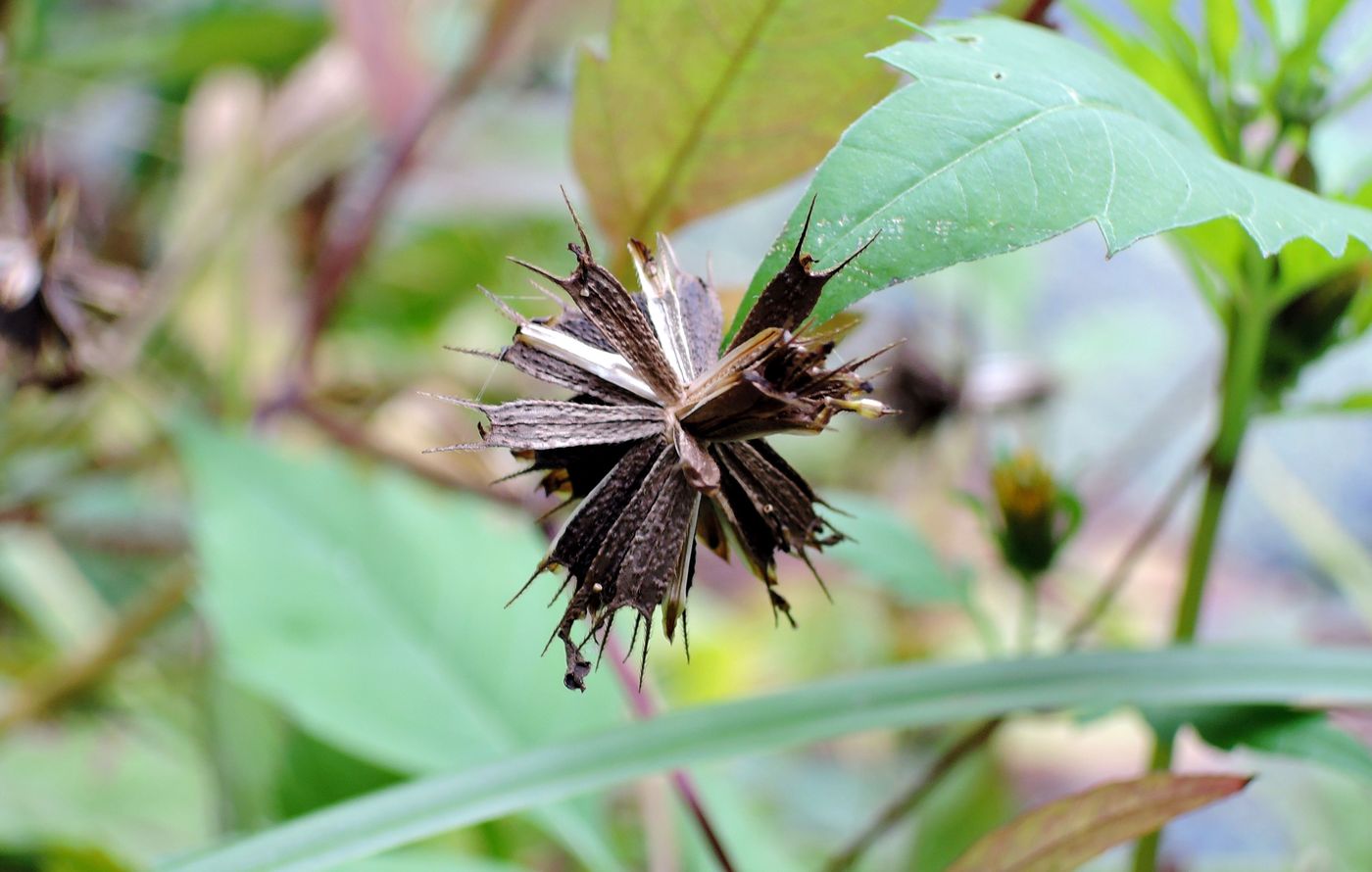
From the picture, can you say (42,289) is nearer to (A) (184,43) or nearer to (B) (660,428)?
(B) (660,428)

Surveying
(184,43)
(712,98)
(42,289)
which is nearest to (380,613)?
(42,289)

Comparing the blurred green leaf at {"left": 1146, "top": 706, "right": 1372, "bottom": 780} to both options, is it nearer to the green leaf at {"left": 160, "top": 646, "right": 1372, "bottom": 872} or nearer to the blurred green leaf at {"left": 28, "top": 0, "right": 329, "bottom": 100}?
the green leaf at {"left": 160, "top": 646, "right": 1372, "bottom": 872}

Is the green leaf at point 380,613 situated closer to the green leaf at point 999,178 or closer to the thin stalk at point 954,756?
the thin stalk at point 954,756

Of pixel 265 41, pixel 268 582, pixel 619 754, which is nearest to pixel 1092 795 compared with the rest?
pixel 619 754

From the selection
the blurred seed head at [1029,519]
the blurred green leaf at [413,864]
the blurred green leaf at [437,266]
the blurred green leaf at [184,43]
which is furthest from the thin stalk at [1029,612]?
the blurred green leaf at [184,43]

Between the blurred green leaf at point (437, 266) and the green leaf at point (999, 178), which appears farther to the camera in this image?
the blurred green leaf at point (437, 266)

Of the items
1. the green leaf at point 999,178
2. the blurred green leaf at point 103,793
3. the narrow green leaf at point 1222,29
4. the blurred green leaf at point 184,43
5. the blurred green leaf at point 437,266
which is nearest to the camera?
the green leaf at point 999,178
